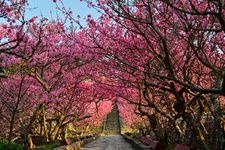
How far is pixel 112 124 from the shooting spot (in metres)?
74.8

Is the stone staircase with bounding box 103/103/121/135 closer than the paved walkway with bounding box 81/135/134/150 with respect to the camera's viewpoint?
No

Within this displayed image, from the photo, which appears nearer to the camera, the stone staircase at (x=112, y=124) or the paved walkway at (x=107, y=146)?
the paved walkway at (x=107, y=146)

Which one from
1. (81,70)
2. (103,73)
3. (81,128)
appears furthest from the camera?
(81,128)

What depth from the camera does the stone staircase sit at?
70.2m

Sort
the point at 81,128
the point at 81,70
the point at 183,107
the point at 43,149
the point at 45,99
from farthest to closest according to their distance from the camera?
the point at 81,128 → the point at 81,70 → the point at 45,99 → the point at 43,149 → the point at 183,107

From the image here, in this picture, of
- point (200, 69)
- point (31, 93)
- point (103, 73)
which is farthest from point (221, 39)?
point (31, 93)

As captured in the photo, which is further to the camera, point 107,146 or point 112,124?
point 112,124

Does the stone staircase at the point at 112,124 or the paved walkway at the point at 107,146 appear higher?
the stone staircase at the point at 112,124

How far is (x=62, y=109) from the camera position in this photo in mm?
26016

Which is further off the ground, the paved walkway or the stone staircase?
the stone staircase

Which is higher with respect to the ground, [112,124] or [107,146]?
[112,124]

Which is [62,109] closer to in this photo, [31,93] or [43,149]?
[31,93]

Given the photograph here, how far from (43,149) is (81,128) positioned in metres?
35.7

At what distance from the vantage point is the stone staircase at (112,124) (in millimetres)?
70250
